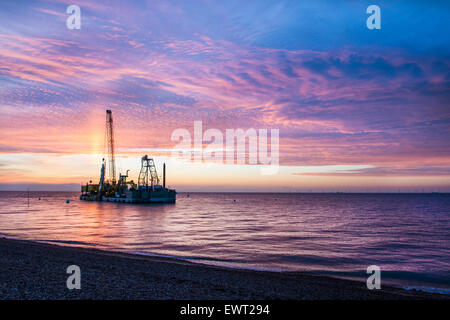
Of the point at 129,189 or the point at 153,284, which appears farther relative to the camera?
the point at 129,189

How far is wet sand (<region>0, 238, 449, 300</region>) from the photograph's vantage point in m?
10.6

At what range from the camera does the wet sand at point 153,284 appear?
10.6 metres

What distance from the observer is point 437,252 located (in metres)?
28.5

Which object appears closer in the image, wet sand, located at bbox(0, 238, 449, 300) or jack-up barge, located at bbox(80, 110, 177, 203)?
wet sand, located at bbox(0, 238, 449, 300)

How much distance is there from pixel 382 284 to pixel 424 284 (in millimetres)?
2745

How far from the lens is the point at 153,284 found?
12352 mm

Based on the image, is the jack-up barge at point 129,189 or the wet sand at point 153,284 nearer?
the wet sand at point 153,284
